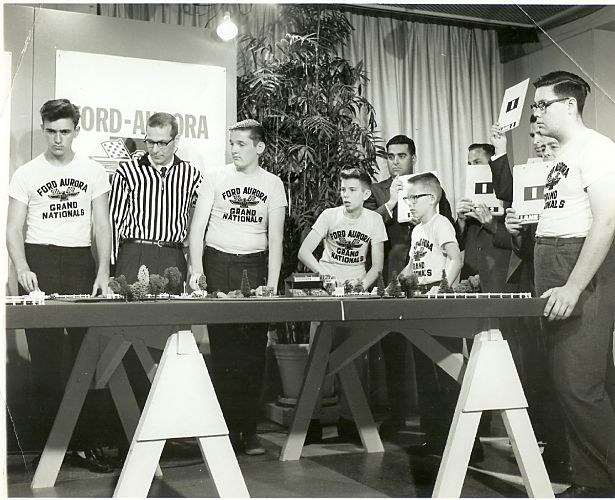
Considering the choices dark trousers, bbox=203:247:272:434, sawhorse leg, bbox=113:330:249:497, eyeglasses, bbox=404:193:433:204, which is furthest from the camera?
eyeglasses, bbox=404:193:433:204

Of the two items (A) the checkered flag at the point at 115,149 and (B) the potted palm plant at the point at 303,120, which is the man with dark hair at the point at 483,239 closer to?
(B) the potted palm plant at the point at 303,120

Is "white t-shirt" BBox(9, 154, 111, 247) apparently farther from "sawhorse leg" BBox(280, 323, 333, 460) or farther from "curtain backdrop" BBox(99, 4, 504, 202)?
"sawhorse leg" BBox(280, 323, 333, 460)

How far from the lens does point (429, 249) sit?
2955 mm

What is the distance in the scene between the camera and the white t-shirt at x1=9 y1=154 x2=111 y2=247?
98.0 inches

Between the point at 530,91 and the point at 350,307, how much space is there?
4.88 feet

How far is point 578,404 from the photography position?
7.22 feet

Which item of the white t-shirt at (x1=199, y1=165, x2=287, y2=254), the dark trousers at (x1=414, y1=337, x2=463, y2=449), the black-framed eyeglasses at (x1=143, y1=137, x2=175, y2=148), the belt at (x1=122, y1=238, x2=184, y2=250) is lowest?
the dark trousers at (x1=414, y1=337, x2=463, y2=449)

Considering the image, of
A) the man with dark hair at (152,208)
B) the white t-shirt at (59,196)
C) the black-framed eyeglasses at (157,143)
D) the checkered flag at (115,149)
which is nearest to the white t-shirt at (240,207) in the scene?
the man with dark hair at (152,208)

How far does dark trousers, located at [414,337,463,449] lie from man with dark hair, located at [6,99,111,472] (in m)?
1.25

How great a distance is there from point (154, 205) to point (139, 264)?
0.84 feet

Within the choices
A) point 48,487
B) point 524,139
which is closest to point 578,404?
point 524,139

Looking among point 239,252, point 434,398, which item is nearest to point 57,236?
point 239,252

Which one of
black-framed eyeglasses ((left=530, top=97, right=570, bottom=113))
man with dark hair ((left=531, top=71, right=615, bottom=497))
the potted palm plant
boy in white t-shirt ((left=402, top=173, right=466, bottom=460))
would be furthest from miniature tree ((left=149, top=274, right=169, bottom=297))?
black-framed eyeglasses ((left=530, top=97, right=570, bottom=113))

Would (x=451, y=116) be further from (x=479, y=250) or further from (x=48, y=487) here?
(x=48, y=487)
